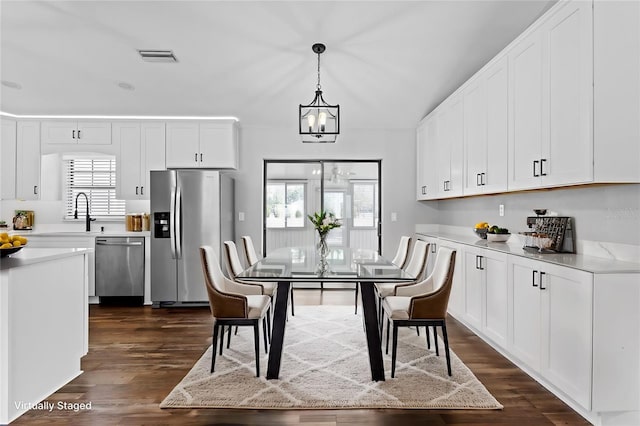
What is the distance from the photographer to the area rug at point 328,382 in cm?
234

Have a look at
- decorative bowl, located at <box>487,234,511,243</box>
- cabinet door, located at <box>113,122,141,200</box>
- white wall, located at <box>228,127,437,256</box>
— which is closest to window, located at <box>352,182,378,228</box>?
white wall, located at <box>228,127,437,256</box>

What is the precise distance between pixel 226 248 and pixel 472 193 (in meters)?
2.53

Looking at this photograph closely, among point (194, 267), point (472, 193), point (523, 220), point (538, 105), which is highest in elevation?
point (538, 105)

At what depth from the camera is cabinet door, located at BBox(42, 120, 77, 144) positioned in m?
5.14

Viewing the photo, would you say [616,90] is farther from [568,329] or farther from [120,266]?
[120,266]

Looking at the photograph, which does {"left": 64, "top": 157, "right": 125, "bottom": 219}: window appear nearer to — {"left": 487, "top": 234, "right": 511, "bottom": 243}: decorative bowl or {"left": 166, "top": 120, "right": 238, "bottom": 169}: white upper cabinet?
{"left": 166, "top": 120, "right": 238, "bottom": 169}: white upper cabinet

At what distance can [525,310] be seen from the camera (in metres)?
2.68

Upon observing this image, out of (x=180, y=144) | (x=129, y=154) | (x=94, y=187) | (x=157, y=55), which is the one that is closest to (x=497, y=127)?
(x=157, y=55)

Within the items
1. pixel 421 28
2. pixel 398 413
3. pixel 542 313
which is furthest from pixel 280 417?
pixel 421 28

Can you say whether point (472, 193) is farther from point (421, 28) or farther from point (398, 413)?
point (398, 413)

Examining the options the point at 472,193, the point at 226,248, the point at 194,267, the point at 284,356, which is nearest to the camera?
the point at 284,356

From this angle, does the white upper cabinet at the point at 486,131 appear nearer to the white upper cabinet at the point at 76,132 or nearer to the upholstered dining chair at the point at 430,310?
the upholstered dining chair at the point at 430,310

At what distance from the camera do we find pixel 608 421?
6.84ft

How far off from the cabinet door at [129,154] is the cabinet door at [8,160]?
53.9 inches
